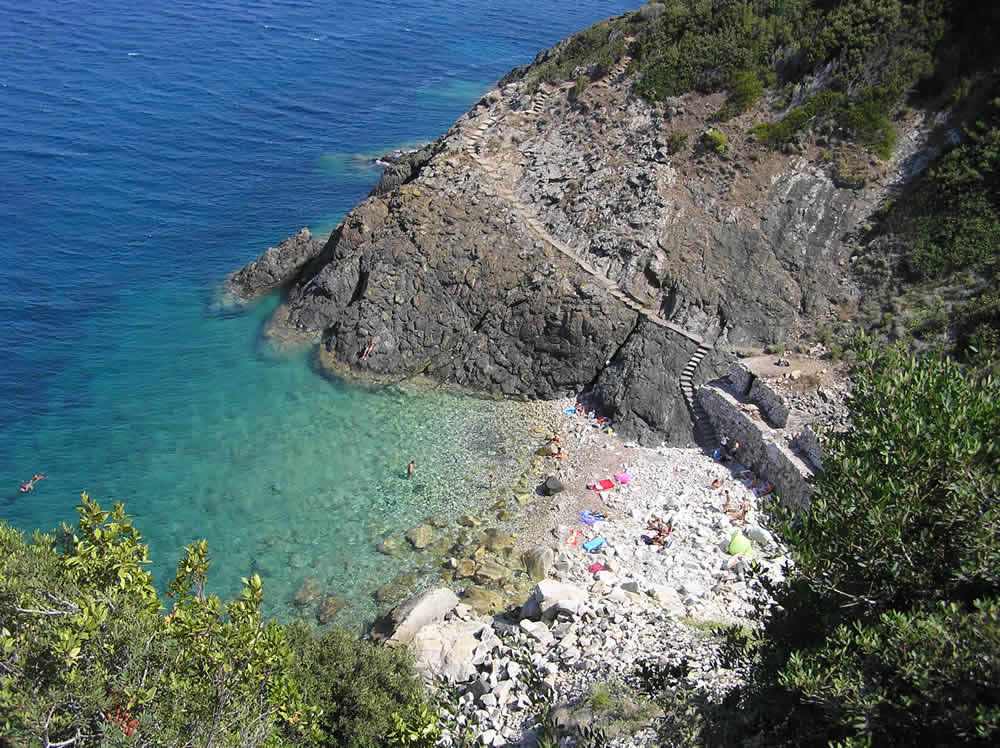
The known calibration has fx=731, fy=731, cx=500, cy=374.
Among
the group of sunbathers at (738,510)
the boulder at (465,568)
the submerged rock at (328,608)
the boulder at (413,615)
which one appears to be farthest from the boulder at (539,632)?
the group of sunbathers at (738,510)

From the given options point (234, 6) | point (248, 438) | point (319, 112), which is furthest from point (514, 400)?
point (234, 6)

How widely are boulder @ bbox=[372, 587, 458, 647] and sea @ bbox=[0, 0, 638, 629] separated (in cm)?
120

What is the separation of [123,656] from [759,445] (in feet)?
84.4

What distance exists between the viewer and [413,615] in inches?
987

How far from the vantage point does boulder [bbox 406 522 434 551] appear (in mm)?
29156

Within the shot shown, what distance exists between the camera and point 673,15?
145 ft

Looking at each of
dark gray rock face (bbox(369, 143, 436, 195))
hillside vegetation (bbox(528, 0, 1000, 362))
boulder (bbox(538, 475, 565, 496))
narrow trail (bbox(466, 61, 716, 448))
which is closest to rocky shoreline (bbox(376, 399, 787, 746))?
boulder (bbox(538, 475, 565, 496))

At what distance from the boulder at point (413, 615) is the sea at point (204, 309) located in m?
1.20

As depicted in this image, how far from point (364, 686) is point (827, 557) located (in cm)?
1158

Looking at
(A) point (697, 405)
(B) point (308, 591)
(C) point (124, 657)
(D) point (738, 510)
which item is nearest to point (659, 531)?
(D) point (738, 510)

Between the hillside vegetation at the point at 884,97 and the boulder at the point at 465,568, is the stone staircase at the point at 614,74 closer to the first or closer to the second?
the hillside vegetation at the point at 884,97

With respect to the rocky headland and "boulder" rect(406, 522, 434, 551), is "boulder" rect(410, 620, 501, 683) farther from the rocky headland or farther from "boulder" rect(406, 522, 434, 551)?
"boulder" rect(406, 522, 434, 551)

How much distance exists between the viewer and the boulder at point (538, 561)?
27.6 m

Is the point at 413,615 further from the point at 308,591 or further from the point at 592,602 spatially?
the point at 592,602
